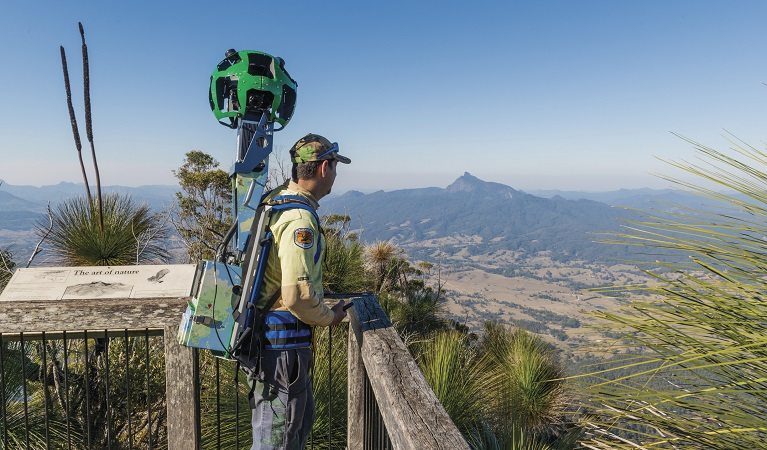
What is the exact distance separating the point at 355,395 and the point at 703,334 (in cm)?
164

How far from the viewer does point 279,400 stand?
6.29 ft

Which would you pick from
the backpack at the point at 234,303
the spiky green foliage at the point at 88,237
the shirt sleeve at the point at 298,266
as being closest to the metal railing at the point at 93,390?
the spiky green foliage at the point at 88,237

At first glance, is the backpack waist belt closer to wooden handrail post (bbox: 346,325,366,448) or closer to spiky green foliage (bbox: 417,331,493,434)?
wooden handrail post (bbox: 346,325,366,448)

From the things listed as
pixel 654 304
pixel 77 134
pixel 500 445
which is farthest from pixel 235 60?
pixel 77 134

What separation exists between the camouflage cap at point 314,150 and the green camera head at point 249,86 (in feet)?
0.81

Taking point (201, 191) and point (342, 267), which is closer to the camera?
point (342, 267)

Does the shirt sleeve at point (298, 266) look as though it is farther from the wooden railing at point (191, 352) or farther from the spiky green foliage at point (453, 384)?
the spiky green foliage at point (453, 384)

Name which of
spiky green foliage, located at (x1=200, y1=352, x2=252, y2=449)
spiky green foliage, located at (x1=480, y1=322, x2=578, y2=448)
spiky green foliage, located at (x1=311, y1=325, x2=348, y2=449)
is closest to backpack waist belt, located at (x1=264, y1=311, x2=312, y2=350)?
spiky green foliage, located at (x1=200, y1=352, x2=252, y2=449)

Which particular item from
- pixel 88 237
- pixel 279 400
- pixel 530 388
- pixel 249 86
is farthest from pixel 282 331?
pixel 530 388

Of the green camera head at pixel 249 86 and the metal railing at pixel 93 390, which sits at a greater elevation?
the green camera head at pixel 249 86

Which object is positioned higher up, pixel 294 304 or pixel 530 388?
pixel 294 304

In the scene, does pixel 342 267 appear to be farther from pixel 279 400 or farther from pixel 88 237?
pixel 279 400

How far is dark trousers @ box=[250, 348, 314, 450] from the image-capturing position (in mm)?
1893

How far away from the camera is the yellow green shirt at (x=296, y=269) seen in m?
1.78
